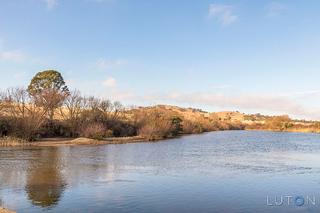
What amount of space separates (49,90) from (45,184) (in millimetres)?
52515

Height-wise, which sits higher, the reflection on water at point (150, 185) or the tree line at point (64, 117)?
the tree line at point (64, 117)

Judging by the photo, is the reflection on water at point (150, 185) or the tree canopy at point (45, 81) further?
the tree canopy at point (45, 81)

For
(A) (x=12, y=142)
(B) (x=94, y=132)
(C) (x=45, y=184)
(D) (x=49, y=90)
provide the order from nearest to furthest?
(C) (x=45, y=184) → (A) (x=12, y=142) → (B) (x=94, y=132) → (D) (x=49, y=90)

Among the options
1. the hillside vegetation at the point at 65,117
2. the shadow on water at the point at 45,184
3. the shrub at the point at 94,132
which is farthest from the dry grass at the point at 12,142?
the shadow on water at the point at 45,184

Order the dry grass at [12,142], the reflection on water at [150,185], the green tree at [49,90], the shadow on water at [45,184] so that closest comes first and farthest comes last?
the reflection on water at [150,185]
the shadow on water at [45,184]
the dry grass at [12,142]
the green tree at [49,90]

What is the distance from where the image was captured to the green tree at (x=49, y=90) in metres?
69.6

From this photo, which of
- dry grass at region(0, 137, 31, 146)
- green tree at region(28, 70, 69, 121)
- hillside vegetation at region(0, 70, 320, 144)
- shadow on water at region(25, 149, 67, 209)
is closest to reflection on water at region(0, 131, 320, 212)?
shadow on water at region(25, 149, 67, 209)

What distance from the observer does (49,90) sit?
237ft

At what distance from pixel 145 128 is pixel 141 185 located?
2022 inches

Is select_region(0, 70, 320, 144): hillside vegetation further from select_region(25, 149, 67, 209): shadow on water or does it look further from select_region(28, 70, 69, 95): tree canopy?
select_region(25, 149, 67, 209): shadow on water

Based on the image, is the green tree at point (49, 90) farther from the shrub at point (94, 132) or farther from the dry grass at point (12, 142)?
the dry grass at point (12, 142)

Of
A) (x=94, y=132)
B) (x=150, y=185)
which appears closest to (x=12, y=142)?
(x=94, y=132)

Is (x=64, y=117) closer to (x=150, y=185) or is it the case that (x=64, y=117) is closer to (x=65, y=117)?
(x=65, y=117)

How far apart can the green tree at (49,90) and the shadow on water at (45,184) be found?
39206mm
